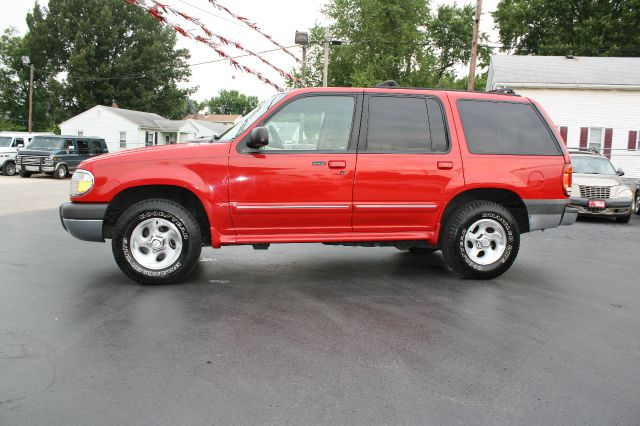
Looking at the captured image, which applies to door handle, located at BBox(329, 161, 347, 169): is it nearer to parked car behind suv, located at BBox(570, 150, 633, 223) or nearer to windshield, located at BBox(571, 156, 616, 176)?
parked car behind suv, located at BBox(570, 150, 633, 223)

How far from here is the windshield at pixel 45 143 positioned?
24953 millimetres

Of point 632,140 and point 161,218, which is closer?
point 161,218

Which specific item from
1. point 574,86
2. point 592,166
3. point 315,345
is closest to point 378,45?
point 574,86

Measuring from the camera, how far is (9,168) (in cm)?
2625

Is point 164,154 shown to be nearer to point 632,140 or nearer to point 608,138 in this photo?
point 608,138

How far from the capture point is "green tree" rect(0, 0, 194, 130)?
5866 cm

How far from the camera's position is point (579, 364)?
12.0 feet

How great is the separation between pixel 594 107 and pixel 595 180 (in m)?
15.0

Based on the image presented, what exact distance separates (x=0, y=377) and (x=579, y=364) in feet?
11.5

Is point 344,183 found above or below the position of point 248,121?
below

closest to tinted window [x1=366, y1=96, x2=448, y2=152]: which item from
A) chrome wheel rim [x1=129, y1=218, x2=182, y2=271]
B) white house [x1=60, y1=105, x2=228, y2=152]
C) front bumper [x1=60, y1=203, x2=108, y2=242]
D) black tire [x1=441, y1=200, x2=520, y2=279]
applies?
black tire [x1=441, y1=200, x2=520, y2=279]

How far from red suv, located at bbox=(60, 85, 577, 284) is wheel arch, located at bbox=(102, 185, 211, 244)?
13mm

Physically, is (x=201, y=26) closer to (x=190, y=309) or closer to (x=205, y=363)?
(x=205, y=363)

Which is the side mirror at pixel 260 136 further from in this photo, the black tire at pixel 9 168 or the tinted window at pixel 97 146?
the black tire at pixel 9 168
